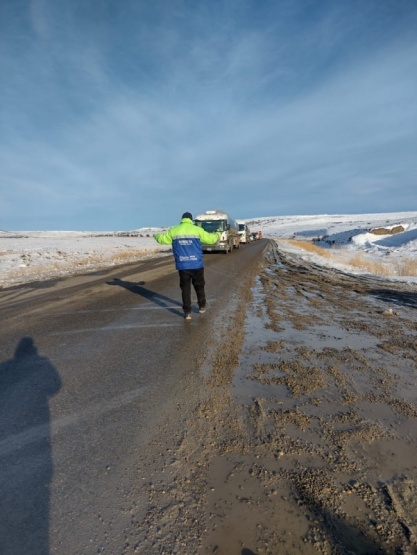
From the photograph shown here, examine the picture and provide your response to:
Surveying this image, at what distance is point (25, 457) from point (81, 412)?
0.62 m

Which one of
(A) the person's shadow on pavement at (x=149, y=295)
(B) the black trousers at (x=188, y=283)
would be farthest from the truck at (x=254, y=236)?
(B) the black trousers at (x=188, y=283)

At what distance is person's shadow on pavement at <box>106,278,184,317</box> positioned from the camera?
7.19m

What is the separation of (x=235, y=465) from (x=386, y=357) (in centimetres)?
283

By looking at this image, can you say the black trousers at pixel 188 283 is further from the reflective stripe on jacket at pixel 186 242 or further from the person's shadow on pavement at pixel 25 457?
the person's shadow on pavement at pixel 25 457

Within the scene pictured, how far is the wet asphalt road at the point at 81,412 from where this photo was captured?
5.81 ft

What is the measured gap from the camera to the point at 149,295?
8.59 m

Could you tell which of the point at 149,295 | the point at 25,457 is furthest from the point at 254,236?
the point at 25,457

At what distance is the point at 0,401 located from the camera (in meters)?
3.09

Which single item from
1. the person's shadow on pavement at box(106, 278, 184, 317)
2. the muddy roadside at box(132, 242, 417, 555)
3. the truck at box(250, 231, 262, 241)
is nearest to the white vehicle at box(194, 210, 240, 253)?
the person's shadow on pavement at box(106, 278, 184, 317)

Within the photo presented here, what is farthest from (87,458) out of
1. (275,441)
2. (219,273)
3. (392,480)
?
(219,273)

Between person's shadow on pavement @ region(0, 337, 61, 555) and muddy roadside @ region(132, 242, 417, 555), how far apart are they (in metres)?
0.60

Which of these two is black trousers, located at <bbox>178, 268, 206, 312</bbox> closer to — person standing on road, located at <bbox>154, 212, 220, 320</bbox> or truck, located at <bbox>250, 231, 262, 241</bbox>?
person standing on road, located at <bbox>154, 212, 220, 320</bbox>

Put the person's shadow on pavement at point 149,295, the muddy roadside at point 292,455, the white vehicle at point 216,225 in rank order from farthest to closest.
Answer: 1. the white vehicle at point 216,225
2. the person's shadow on pavement at point 149,295
3. the muddy roadside at point 292,455

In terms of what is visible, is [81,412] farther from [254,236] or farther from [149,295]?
[254,236]
